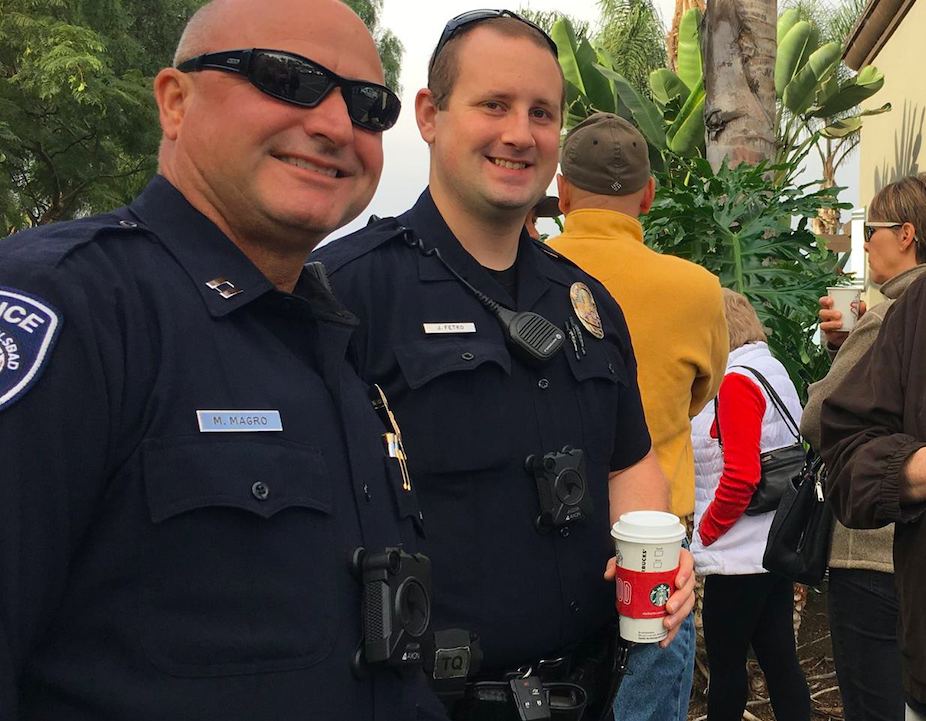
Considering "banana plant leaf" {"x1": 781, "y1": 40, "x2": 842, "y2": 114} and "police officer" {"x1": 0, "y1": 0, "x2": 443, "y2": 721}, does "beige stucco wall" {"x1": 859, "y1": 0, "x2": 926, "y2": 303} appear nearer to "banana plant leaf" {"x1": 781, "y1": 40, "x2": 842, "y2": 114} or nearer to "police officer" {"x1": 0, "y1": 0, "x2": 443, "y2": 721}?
"banana plant leaf" {"x1": 781, "y1": 40, "x2": 842, "y2": 114}

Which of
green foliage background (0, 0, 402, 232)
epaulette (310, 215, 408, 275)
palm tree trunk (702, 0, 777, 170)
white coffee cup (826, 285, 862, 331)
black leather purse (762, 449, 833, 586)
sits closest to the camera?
epaulette (310, 215, 408, 275)

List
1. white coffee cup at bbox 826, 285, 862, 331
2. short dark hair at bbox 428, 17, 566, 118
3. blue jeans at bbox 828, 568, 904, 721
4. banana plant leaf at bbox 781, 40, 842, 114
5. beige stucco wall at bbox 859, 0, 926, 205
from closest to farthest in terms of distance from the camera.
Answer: short dark hair at bbox 428, 17, 566, 118
blue jeans at bbox 828, 568, 904, 721
white coffee cup at bbox 826, 285, 862, 331
beige stucco wall at bbox 859, 0, 926, 205
banana plant leaf at bbox 781, 40, 842, 114

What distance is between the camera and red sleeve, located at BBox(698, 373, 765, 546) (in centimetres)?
364

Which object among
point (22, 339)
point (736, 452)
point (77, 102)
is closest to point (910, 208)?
point (736, 452)

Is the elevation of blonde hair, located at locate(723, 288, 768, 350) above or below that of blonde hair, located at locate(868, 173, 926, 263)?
below

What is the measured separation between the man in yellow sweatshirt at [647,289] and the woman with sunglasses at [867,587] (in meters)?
0.43

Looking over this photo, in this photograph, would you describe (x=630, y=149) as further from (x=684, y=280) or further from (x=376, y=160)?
(x=376, y=160)

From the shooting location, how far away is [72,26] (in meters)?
14.3

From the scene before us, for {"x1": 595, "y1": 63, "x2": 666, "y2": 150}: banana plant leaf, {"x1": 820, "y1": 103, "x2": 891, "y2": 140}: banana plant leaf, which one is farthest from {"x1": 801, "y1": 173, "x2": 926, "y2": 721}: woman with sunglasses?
{"x1": 820, "y1": 103, "x2": 891, "y2": 140}: banana plant leaf

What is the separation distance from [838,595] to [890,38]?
12.4 meters

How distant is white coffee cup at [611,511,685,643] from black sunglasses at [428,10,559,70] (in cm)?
114

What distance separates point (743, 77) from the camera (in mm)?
6363

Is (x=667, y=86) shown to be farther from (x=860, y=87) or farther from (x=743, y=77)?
(x=743, y=77)

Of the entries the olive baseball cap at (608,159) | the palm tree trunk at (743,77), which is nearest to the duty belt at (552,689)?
the olive baseball cap at (608,159)
